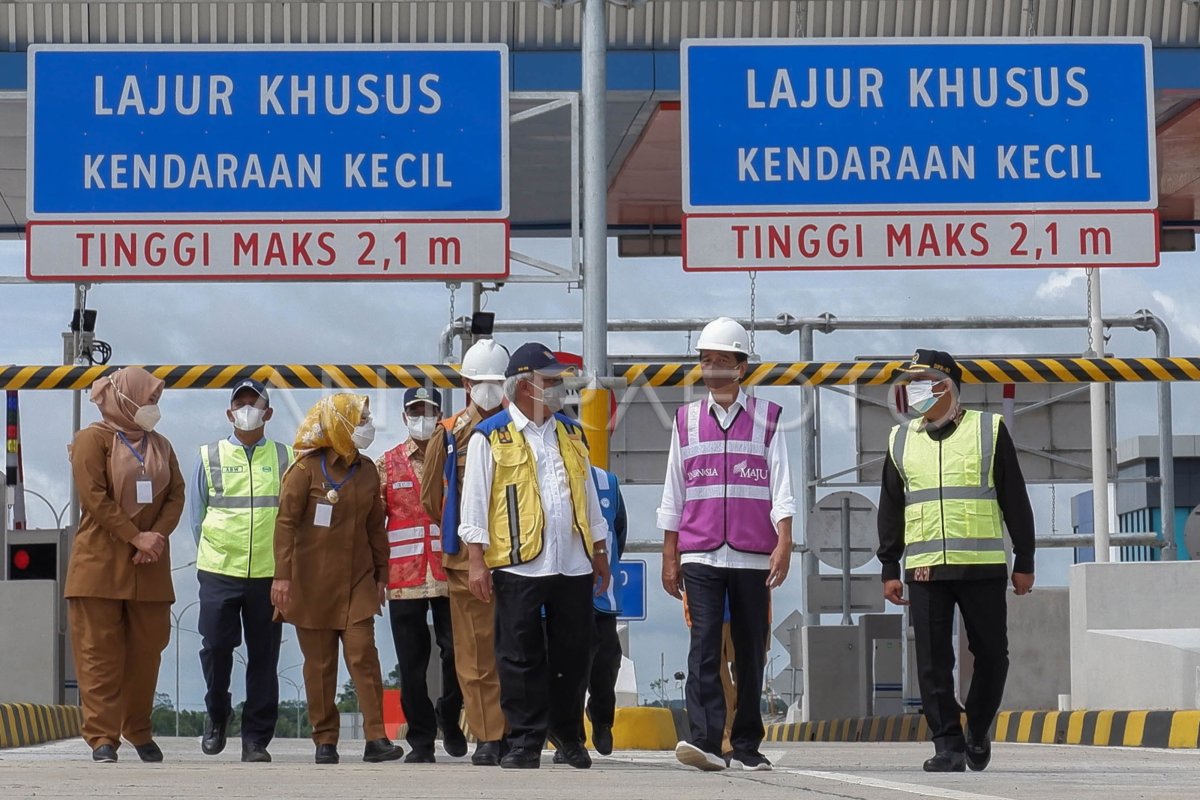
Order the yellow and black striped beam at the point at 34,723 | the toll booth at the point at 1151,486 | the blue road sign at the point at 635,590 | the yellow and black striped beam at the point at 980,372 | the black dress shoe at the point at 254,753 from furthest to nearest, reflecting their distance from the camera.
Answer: the toll booth at the point at 1151,486
the blue road sign at the point at 635,590
the yellow and black striped beam at the point at 34,723
the yellow and black striped beam at the point at 980,372
the black dress shoe at the point at 254,753

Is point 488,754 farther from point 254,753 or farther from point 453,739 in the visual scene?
point 254,753

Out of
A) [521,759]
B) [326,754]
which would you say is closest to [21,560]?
[326,754]

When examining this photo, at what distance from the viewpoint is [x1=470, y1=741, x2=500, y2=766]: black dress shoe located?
8758 mm

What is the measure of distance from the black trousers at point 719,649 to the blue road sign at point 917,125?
15.8 feet

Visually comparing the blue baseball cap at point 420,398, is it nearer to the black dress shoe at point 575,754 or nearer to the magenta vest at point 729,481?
the magenta vest at point 729,481

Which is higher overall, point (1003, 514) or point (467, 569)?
point (1003, 514)

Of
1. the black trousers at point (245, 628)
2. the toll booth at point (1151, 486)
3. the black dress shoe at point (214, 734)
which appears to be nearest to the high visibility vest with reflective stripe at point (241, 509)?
the black trousers at point (245, 628)

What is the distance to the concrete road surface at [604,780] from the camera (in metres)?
6.04

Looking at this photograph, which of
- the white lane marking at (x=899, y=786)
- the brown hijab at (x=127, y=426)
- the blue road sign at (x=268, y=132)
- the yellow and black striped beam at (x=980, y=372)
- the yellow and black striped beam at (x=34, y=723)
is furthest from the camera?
the yellow and black striped beam at (x=34, y=723)

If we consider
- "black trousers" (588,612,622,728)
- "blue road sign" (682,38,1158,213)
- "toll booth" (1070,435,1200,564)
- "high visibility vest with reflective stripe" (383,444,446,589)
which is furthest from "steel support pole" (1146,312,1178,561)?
"toll booth" (1070,435,1200,564)

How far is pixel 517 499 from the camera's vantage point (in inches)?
324

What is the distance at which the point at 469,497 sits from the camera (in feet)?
27.1

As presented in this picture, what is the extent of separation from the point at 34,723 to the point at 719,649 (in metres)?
8.03

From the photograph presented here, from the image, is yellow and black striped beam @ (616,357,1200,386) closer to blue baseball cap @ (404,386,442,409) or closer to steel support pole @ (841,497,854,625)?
blue baseball cap @ (404,386,442,409)
